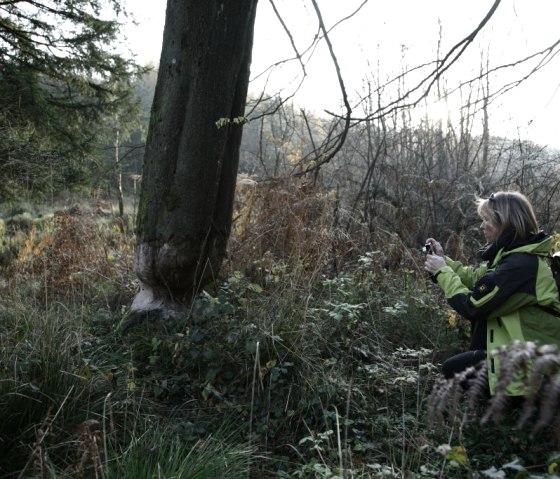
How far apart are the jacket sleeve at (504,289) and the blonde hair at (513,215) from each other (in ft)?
0.66

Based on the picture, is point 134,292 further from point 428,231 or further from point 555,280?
point 428,231

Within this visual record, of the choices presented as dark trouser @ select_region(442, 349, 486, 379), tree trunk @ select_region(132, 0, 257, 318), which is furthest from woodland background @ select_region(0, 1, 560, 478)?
tree trunk @ select_region(132, 0, 257, 318)

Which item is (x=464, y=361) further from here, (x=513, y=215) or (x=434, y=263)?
(x=513, y=215)

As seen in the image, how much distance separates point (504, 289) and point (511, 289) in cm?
4

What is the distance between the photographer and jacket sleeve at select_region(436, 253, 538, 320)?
3088 mm

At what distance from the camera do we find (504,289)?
122 inches

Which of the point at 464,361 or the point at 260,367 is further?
the point at 464,361

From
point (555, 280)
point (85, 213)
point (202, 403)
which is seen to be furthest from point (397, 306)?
point (85, 213)

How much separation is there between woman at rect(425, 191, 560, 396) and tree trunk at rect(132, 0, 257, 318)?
1.99 metres

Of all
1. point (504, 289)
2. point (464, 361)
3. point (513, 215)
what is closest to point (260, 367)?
point (464, 361)

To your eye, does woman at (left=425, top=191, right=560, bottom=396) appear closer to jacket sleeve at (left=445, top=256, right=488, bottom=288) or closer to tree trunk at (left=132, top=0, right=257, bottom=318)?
jacket sleeve at (left=445, top=256, right=488, bottom=288)

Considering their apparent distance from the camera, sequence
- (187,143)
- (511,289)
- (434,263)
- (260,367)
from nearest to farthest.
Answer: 1. (511,289)
2. (260,367)
3. (434,263)
4. (187,143)

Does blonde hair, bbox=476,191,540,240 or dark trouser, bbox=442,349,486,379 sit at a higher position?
blonde hair, bbox=476,191,540,240

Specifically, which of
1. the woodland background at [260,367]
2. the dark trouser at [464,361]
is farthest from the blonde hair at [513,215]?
the woodland background at [260,367]
